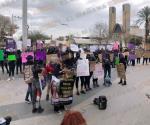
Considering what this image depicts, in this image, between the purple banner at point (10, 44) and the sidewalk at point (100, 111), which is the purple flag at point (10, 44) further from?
the sidewalk at point (100, 111)

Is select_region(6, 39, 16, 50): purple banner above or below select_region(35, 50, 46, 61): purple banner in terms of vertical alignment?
above

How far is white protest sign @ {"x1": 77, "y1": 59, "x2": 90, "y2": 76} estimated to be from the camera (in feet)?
52.7

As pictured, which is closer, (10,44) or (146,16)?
(10,44)

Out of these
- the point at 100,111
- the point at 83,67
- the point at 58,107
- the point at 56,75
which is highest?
the point at 83,67

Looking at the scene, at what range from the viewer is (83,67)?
53.2 feet

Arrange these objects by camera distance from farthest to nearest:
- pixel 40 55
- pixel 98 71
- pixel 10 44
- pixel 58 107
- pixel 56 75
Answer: pixel 10 44, pixel 40 55, pixel 98 71, pixel 56 75, pixel 58 107

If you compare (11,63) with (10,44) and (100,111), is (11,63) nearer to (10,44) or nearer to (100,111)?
(10,44)

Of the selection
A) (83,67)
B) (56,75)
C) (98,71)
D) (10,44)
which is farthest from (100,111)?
(10,44)

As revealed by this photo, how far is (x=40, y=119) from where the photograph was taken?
41.3ft

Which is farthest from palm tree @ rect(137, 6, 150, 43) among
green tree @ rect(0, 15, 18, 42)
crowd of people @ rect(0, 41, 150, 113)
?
crowd of people @ rect(0, 41, 150, 113)

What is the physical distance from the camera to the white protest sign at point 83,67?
1606 centimetres

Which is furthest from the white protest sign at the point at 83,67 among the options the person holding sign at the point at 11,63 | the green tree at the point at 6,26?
the green tree at the point at 6,26

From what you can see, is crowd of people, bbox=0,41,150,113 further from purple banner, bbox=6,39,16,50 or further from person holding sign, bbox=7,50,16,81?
purple banner, bbox=6,39,16,50

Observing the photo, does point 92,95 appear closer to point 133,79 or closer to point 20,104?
point 20,104
